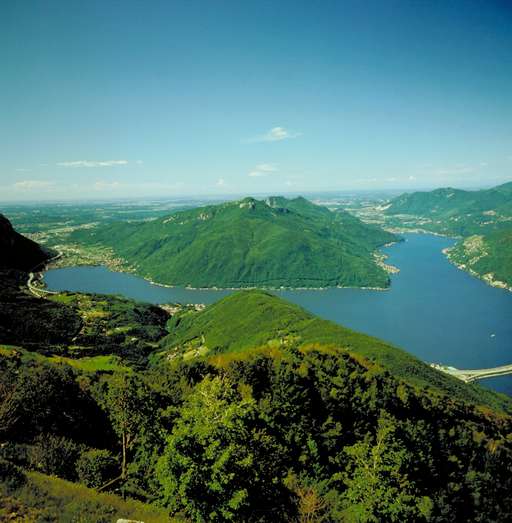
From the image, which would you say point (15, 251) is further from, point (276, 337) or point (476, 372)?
point (476, 372)

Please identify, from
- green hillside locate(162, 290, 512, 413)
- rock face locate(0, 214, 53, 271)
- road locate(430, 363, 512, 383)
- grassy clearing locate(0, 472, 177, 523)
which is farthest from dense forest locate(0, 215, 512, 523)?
rock face locate(0, 214, 53, 271)

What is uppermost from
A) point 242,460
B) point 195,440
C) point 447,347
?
point 195,440

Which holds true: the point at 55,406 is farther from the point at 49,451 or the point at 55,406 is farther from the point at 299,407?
the point at 299,407

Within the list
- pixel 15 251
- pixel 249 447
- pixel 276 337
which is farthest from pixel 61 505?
pixel 15 251

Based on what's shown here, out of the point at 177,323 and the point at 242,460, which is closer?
the point at 242,460

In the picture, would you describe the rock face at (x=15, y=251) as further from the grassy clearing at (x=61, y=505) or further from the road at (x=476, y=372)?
the road at (x=476, y=372)

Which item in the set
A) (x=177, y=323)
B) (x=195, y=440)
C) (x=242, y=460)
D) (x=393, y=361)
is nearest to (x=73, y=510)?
(x=195, y=440)
